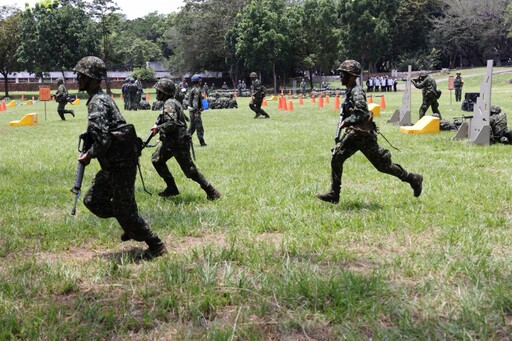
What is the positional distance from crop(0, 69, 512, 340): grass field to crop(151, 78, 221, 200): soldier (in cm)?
36

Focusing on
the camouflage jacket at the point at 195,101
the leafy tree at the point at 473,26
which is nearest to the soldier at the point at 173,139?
the camouflage jacket at the point at 195,101

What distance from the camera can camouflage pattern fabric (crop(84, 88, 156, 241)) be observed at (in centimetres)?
489

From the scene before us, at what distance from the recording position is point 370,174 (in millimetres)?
9578

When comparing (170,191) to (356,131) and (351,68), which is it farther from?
(351,68)

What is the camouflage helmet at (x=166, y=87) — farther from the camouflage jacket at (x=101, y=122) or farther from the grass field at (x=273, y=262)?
the camouflage jacket at (x=101, y=122)

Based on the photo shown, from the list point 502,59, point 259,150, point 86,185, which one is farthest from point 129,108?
point 502,59

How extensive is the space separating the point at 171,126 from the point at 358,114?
261 cm

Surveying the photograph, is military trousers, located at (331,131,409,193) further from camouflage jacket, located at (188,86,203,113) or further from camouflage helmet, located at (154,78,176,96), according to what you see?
camouflage jacket, located at (188,86,203,113)

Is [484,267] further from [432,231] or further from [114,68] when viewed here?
[114,68]

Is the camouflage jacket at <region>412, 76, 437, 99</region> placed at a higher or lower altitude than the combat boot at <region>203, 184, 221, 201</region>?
higher

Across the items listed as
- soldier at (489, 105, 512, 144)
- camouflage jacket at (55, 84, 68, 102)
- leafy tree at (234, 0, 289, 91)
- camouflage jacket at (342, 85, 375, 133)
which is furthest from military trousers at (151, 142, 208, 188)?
leafy tree at (234, 0, 289, 91)

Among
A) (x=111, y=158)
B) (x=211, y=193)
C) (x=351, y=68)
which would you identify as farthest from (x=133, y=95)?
(x=111, y=158)

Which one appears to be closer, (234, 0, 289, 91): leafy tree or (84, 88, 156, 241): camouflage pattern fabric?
(84, 88, 156, 241): camouflage pattern fabric

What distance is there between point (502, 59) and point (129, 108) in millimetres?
58016
